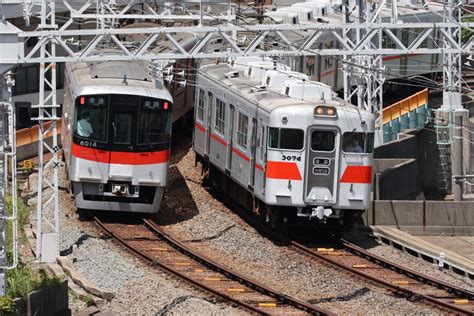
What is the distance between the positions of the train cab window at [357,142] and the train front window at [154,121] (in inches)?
125

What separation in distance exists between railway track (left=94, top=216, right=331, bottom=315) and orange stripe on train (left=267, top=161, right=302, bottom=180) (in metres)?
1.98

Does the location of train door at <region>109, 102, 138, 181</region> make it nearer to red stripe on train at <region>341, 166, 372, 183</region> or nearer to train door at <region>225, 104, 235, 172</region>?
train door at <region>225, 104, 235, 172</region>

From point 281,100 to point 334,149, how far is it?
1.34 m

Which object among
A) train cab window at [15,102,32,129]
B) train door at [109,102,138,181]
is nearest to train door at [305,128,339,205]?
train door at [109,102,138,181]

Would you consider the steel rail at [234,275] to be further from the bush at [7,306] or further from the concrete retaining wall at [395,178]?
the concrete retaining wall at [395,178]

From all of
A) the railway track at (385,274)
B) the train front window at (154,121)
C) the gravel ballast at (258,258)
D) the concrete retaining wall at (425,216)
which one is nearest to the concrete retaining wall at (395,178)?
the concrete retaining wall at (425,216)

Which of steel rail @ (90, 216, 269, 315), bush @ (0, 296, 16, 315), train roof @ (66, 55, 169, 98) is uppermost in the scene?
train roof @ (66, 55, 169, 98)

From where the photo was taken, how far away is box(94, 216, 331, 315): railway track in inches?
741

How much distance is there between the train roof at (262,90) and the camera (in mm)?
23906

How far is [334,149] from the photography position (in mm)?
23594

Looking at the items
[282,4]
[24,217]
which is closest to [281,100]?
[24,217]

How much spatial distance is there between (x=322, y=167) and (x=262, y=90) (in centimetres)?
254

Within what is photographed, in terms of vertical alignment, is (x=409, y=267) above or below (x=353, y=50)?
below

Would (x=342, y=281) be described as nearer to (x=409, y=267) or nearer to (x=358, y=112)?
(x=409, y=267)
